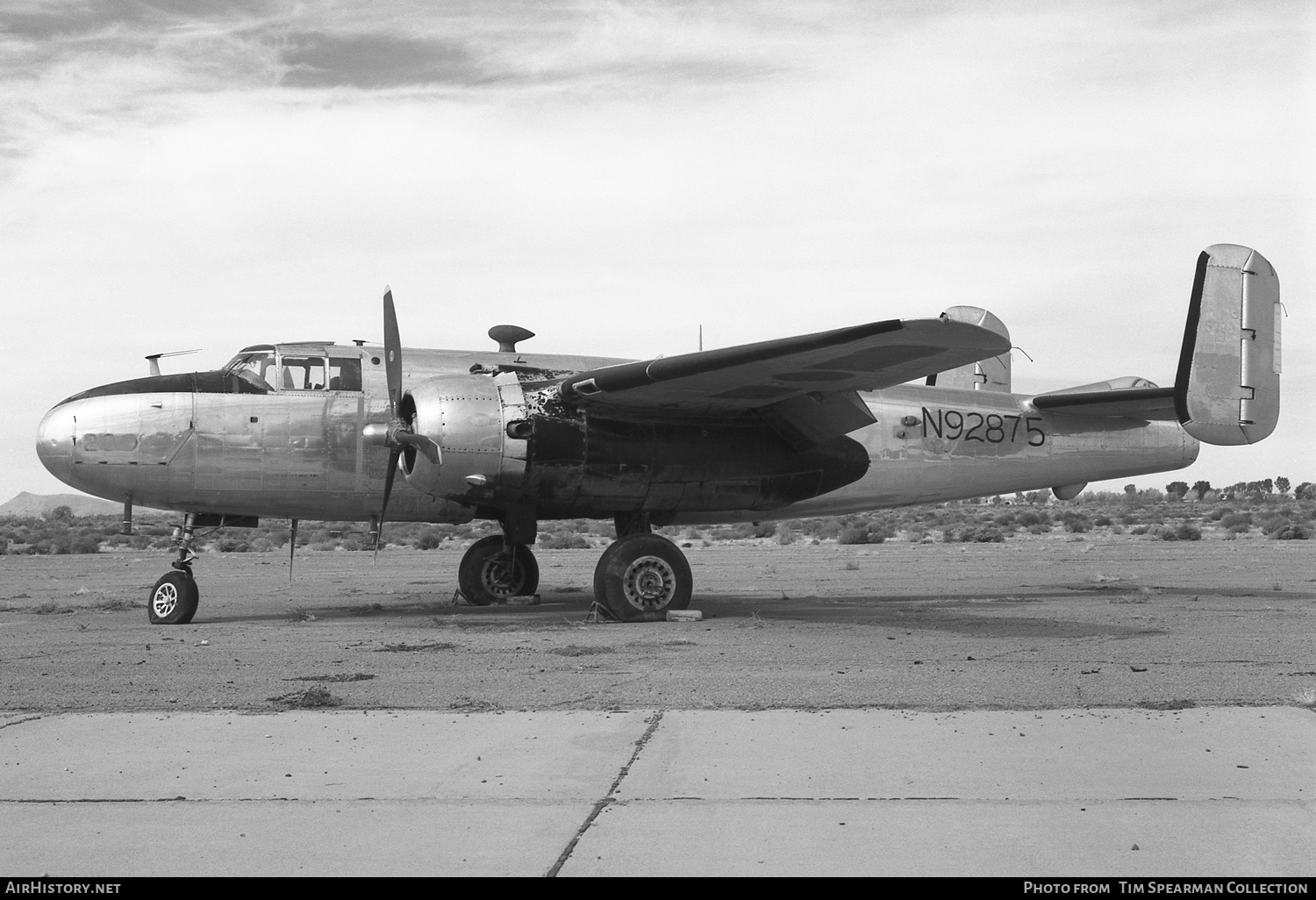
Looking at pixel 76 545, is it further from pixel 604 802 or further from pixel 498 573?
pixel 604 802

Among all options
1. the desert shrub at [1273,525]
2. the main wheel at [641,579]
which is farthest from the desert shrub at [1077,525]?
the main wheel at [641,579]

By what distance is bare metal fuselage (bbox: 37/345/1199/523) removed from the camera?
14547 millimetres

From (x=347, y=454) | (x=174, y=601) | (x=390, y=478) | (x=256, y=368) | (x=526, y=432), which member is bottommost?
(x=174, y=601)

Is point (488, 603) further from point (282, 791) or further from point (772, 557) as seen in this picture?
point (772, 557)

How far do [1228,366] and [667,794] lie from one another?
11824 millimetres

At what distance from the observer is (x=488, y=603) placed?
17.4 meters

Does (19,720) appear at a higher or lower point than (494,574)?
lower

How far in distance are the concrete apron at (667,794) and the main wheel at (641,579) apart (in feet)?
21.7

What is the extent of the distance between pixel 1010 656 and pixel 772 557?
2343cm

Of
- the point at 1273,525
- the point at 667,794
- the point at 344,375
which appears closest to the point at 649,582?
the point at 344,375

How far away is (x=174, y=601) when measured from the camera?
14508 millimetres

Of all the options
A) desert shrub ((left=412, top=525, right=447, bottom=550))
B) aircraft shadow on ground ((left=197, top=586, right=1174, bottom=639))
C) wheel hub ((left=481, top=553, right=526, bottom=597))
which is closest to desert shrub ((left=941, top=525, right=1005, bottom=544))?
desert shrub ((left=412, top=525, right=447, bottom=550))

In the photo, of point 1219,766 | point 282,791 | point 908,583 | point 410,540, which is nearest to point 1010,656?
point 1219,766

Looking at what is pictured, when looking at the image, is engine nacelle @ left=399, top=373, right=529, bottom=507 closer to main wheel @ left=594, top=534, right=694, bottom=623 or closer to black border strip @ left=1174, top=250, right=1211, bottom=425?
main wheel @ left=594, top=534, right=694, bottom=623
